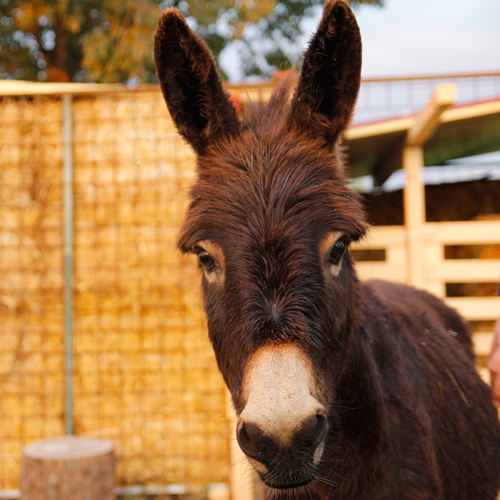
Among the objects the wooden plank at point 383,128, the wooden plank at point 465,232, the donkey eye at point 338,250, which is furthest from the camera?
the wooden plank at point 383,128

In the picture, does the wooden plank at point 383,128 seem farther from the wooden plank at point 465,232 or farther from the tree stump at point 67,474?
the tree stump at point 67,474

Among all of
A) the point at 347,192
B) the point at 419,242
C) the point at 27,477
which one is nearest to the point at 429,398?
the point at 347,192

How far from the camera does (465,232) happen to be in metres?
5.57

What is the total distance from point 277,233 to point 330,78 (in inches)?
34.6

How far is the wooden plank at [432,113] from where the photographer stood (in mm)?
4512

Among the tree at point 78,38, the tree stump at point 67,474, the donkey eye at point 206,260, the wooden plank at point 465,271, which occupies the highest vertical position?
the tree at point 78,38

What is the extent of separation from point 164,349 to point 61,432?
1.46 meters

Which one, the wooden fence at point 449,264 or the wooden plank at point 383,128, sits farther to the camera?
the wooden plank at point 383,128

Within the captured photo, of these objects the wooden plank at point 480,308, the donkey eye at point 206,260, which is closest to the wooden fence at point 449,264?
the wooden plank at point 480,308

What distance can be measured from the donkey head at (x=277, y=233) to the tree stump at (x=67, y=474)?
2893 millimetres

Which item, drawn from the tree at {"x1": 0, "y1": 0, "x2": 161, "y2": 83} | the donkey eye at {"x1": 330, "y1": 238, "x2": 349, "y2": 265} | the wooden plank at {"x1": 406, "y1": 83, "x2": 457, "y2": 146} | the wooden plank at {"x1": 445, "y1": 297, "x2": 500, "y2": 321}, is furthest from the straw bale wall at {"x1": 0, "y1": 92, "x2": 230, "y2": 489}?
the tree at {"x1": 0, "y1": 0, "x2": 161, "y2": 83}

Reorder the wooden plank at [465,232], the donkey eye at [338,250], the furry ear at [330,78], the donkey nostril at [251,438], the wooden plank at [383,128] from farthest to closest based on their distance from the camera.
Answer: the wooden plank at [383,128] → the wooden plank at [465,232] → the furry ear at [330,78] → the donkey eye at [338,250] → the donkey nostril at [251,438]

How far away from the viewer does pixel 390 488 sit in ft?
6.61

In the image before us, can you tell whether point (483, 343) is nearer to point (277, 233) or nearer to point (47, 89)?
point (277, 233)
